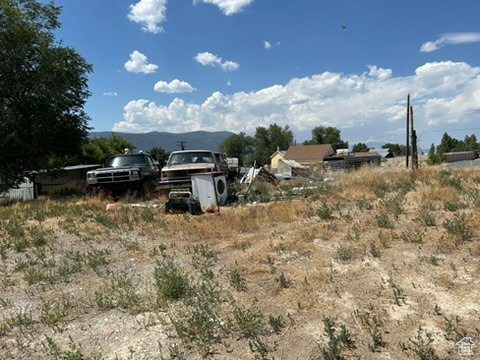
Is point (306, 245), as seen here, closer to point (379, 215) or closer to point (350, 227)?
point (350, 227)

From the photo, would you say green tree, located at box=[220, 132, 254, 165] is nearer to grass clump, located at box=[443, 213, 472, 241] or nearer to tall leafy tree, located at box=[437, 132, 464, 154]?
tall leafy tree, located at box=[437, 132, 464, 154]

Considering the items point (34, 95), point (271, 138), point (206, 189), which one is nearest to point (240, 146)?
point (271, 138)

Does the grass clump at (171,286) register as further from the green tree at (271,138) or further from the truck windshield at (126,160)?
the green tree at (271,138)

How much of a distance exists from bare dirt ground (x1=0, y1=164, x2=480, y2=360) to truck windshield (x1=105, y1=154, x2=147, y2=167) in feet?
22.6

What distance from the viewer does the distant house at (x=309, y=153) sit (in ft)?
259

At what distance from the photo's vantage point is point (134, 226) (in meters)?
8.30

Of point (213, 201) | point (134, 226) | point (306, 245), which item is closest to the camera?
point (306, 245)

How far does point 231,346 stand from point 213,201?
7.35 m

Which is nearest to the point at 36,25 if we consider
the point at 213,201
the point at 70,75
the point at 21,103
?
the point at 70,75

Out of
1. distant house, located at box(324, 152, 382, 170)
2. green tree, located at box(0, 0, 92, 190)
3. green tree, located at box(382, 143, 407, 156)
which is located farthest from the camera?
green tree, located at box(382, 143, 407, 156)

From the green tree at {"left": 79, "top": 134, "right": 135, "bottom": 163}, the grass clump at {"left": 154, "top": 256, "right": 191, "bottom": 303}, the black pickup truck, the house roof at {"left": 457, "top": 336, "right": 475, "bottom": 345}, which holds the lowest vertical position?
the house roof at {"left": 457, "top": 336, "right": 475, "bottom": 345}

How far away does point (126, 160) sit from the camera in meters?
15.0

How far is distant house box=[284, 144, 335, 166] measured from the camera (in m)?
79.1

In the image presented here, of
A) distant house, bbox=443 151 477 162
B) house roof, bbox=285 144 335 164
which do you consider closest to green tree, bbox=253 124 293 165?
house roof, bbox=285 144 335 164
